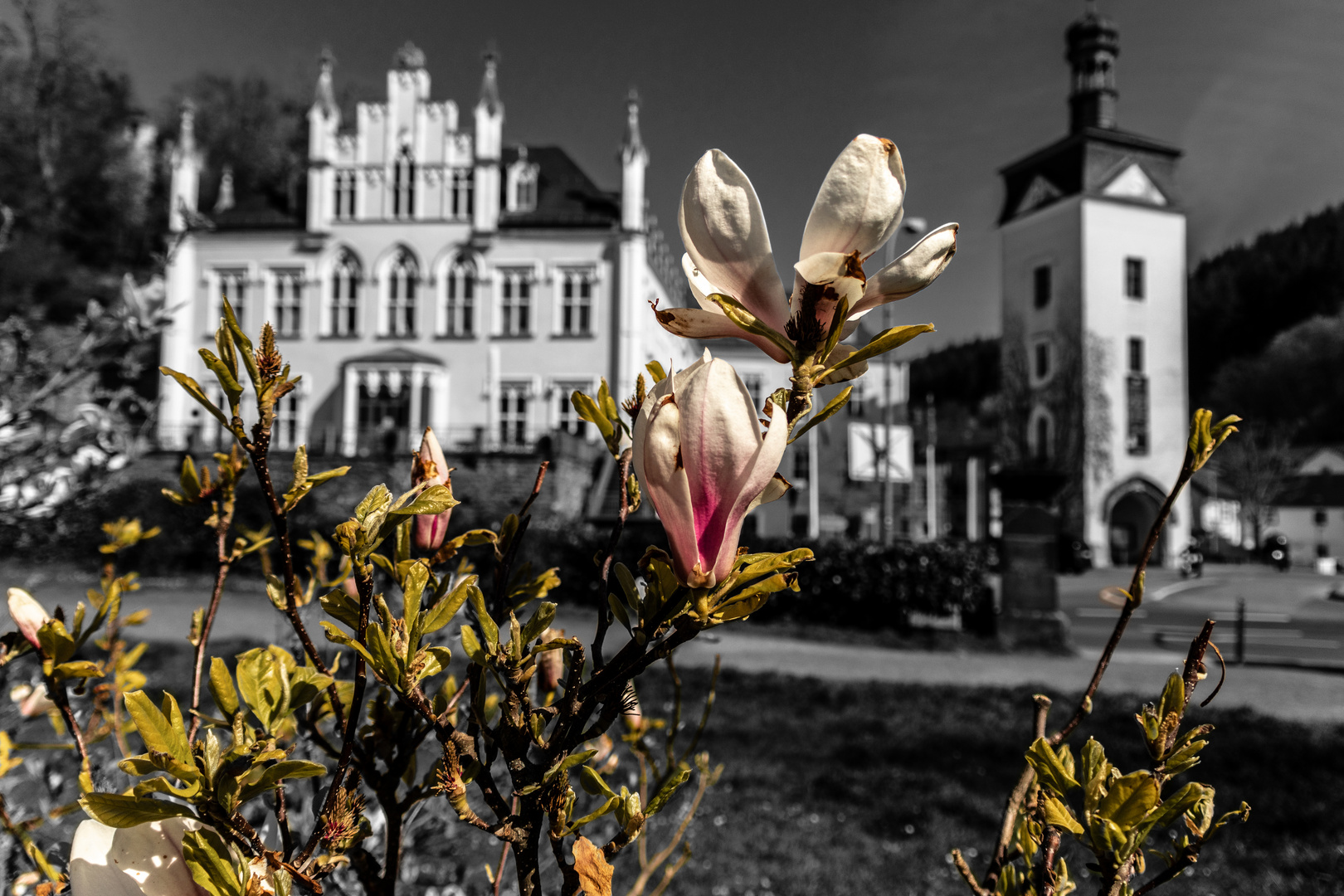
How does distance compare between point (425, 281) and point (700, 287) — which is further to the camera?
point (425, 281)

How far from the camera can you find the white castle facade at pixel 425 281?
20.1 meters

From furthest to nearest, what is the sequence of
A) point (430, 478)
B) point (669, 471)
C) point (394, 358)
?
point (394, 358)
point (430, 478)
point (669, 471)

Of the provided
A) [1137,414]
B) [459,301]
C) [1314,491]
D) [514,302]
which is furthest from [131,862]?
[1314,491]

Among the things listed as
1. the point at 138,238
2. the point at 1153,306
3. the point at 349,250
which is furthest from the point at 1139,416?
the point at 138,238

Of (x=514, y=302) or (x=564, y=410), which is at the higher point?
(x=514, y=302)

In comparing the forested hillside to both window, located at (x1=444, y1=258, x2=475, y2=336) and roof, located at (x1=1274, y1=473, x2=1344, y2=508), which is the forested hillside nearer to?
roof, located at (x1=1274, y1=473, x2=1344, y2=508)

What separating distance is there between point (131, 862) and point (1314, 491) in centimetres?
5484

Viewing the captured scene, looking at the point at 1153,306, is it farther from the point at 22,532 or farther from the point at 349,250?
the point at 22,532

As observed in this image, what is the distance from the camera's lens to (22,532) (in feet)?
6.73

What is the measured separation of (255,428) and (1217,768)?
5521 millimetres

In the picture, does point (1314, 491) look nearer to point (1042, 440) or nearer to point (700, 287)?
point (1042, 440)

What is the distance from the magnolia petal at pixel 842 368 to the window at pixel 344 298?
22.1 meters

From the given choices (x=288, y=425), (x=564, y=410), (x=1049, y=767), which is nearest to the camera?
(x=1049, y=767)

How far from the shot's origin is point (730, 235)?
1.41 feet
